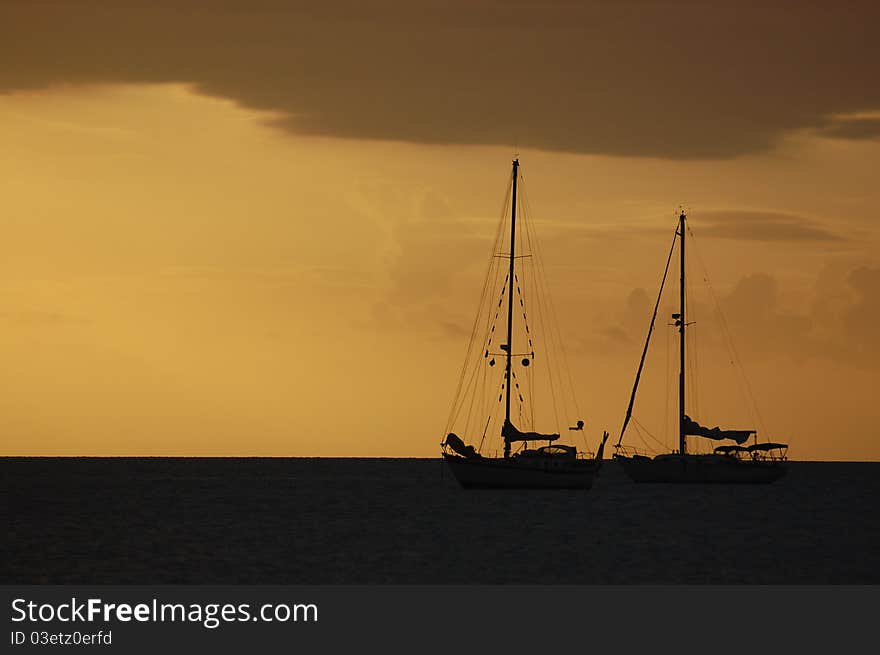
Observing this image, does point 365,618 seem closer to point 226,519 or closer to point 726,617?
point 726,617

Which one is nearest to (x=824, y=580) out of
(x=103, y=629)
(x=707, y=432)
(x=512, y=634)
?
(x=512, y=634)

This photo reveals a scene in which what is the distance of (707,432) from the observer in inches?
6334

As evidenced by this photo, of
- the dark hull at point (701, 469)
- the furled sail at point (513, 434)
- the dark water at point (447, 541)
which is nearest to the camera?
the dark water at point (447, 541)

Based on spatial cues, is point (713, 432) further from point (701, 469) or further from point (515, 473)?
point (515, 473)

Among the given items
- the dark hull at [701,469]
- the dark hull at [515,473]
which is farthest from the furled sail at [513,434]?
the dark hull at [701,469]

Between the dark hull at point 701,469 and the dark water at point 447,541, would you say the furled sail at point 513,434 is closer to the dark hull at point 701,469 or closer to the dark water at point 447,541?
the dark water at point 447,541

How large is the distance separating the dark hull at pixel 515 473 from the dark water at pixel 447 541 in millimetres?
2223

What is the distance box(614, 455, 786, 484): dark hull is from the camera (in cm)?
16025

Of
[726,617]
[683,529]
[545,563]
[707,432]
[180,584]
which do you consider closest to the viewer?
[726,617]

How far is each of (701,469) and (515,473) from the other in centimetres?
3158

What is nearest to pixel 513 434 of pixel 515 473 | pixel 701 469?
pixel 515 473

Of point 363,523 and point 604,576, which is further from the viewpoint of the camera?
point 363,523

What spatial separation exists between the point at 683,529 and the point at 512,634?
62503 mm

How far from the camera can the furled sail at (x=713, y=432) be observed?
157 metres
